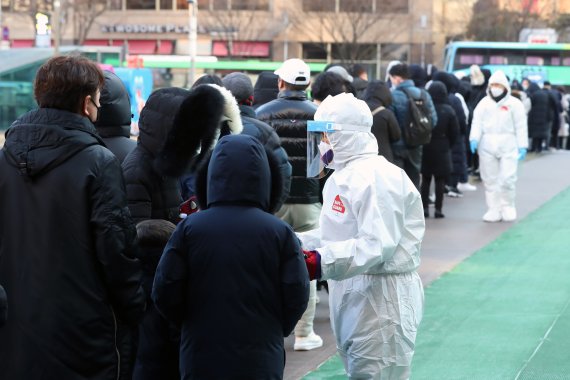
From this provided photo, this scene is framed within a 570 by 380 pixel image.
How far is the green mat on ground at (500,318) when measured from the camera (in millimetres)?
7184

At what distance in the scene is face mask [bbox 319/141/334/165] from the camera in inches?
205

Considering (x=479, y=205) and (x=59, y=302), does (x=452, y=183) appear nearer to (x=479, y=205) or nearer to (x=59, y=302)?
(x=479, y=205)

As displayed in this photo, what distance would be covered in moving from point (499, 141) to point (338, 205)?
978 centimetres

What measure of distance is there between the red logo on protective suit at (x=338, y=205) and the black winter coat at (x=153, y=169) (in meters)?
0.82

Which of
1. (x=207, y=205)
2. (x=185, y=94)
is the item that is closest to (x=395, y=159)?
(x=185, y=94)

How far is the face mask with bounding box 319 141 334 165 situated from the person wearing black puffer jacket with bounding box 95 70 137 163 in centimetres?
101

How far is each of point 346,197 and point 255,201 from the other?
817 millimetres

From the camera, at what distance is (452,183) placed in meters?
17.6

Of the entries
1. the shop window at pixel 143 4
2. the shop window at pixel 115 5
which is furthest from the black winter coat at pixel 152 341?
the shop window at pixel 143 4

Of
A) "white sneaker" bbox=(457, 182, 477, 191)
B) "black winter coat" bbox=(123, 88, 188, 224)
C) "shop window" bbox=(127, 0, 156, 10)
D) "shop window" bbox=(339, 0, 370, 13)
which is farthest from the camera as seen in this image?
"shop window" bbox=(127, 0, 156, 10)

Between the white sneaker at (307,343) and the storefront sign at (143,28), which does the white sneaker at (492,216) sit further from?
the storefront sign at (143,28)

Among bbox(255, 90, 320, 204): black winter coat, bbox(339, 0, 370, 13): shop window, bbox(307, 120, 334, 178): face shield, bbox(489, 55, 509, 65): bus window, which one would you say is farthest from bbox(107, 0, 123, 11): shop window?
bbox(307, 120, 334, 178): face shield

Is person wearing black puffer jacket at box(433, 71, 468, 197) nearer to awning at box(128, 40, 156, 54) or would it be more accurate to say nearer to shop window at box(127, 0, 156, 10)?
awning at box(128, 40, 156, 54)

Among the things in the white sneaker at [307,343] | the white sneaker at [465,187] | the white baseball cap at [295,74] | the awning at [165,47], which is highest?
the awning at [165,47]
